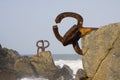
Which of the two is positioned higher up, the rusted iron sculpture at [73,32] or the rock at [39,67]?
the rusted iron sculpture at [73,32]

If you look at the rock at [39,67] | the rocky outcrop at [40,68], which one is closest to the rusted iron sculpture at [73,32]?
the rocky outcrop at [40,68]

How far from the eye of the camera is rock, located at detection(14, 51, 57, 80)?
22344 millimetres

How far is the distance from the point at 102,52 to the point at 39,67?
19.2m

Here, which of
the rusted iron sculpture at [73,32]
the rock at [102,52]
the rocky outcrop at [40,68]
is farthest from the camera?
the rocky outcrop at [40,68]

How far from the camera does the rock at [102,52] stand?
3.56 m

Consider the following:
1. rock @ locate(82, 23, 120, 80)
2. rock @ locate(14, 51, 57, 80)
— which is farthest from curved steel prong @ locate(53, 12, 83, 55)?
rock @ locate(14, 51, 57, 80)

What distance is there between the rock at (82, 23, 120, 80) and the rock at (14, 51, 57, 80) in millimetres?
18508

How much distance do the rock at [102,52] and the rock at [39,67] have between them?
1851 cm

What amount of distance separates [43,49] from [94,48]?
18.4 metres

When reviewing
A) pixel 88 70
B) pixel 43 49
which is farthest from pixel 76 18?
pixel 43 49

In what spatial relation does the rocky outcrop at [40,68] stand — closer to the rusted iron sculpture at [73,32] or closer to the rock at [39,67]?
the rock at [39,67]

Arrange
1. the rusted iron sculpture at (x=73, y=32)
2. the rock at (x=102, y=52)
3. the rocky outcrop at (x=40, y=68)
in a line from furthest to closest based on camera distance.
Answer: the rocky outcrop at (x=40, y=68) → the rusted iron sculpture at (x=73, y=32) → the rock at (x=102, y=52)

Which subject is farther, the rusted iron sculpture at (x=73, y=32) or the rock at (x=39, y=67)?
the rock at (x=39, y=67)

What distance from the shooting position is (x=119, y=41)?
142 inches
